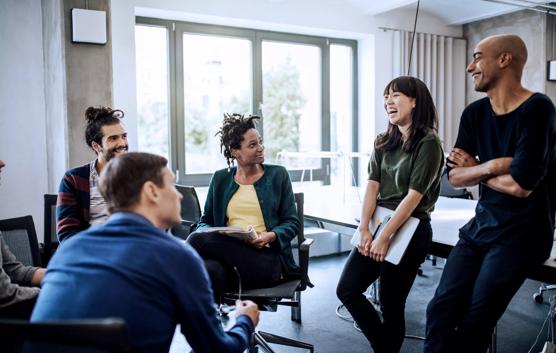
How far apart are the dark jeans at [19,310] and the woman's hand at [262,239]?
910 millimetres

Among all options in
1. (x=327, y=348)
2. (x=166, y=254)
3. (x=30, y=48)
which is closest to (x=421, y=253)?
(x=327, y=348)

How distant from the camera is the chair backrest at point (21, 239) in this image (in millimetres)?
2141

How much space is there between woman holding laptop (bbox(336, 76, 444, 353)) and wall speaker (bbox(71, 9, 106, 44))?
210 centimetres

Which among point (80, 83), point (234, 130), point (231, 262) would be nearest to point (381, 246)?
point (231, 262)

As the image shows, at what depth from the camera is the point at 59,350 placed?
937 mm

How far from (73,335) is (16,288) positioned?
104cm

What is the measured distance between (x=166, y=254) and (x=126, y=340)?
0.25 m

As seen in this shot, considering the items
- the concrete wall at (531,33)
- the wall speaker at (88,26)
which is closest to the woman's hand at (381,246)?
the wall speaker at (88,26)

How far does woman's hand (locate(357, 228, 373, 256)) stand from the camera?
2.23 metres

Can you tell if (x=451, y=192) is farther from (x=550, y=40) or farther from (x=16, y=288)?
(x=16, y=288)

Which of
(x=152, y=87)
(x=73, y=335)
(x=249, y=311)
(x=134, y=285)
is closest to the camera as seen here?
(x=73, y=335)

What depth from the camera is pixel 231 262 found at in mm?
2223

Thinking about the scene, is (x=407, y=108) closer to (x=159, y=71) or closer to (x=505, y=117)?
(x=505, y=117)

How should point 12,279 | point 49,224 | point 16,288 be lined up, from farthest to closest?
point 49,224 → point 12,279 → point 16,288
